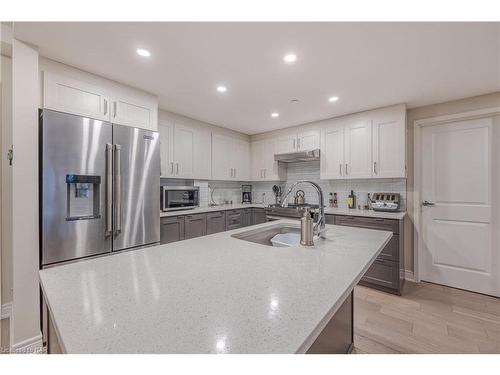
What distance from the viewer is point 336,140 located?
351 cm

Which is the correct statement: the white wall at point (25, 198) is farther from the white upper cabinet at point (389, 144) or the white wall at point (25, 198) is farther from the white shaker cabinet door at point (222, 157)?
the white upper cabinet at point (389, 144)

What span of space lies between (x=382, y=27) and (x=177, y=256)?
196 cm

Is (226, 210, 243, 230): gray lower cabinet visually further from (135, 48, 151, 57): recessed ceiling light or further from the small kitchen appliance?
(135, 48, 151, 57): recessed ceiling light

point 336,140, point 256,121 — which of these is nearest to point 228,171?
point 256,121

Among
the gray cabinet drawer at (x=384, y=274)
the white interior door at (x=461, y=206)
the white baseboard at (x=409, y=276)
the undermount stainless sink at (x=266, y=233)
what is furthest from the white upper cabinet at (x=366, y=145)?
the undermount stainless sink at (x=266, y=233)

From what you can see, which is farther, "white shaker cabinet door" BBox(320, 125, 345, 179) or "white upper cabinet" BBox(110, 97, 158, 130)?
"white shaker cabinet door" BBox(320, 125, 345, 179)

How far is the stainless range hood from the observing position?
3670 mm

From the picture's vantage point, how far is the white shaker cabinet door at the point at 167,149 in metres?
3.17

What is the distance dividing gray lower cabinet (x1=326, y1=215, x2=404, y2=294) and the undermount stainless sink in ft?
4.85

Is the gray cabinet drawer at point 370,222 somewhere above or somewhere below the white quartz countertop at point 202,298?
below

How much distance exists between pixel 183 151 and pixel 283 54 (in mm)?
2120

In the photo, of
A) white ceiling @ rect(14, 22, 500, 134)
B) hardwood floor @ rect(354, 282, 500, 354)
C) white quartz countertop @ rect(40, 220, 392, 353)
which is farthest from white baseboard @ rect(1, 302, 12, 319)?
hardwood floor @ rect(354, 282, 500, 354)

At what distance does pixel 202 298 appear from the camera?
73cm

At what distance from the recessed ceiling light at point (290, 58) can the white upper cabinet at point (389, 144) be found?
1.80 metres
